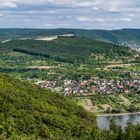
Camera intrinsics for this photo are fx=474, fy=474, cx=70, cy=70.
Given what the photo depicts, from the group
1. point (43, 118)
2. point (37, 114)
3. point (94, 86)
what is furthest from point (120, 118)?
point (94, 86)

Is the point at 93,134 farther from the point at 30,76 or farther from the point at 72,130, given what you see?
the point at 30,76

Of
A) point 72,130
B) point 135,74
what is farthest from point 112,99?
point 72,130

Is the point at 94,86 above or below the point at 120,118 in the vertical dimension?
below

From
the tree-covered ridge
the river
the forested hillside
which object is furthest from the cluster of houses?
the forested hillside

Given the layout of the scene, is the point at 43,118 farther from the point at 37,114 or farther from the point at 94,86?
the point at 94,86

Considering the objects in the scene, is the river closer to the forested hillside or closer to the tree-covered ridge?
the forested hillside
